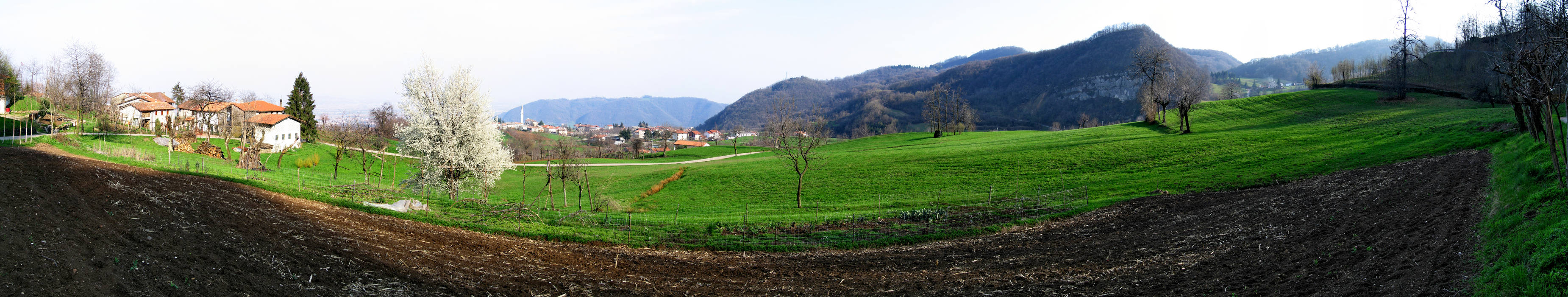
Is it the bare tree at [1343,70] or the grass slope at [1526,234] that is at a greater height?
the bare tree at [1343,70]

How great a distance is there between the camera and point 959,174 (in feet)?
109

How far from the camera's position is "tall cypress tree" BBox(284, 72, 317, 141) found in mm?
65250

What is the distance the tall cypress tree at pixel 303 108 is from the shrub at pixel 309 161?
62.8 feet

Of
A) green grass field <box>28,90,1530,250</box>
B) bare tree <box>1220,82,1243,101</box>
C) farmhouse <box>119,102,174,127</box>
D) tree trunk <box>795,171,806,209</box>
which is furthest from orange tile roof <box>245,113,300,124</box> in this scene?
bare tree <box>1220,82,1243,101</box>

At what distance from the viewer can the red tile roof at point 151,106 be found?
64.9 meters

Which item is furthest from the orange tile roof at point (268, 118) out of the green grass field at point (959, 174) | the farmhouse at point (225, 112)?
the green grass field at point (959, 174)

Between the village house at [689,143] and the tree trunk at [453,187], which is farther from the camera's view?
the village house at [689,143]

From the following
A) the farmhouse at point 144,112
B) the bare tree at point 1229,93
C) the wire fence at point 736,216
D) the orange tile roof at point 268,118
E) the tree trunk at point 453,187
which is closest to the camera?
the wire fence at point 736,216

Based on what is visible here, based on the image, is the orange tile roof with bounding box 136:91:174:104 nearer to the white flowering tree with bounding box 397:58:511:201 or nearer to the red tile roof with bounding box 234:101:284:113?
the red tile roof with bounding box 234:101:284:113

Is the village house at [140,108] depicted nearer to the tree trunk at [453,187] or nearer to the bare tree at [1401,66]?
the tree trunk at [453,187]

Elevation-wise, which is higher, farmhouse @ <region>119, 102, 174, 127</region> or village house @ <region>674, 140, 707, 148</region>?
farmhouse @ <region>119, 102, 174, 127</region>

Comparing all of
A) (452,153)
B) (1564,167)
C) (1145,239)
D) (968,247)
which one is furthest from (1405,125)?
(452,153)

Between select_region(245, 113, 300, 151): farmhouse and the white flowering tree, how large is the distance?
45.2 m

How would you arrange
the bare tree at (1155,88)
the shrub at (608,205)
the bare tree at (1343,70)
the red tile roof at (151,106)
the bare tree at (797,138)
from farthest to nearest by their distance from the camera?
the bare tree at (1343,70), the red tile roof at (151,106), the bare tree at (1155,88), the bare tree at (797,138), the shrub at (608,205)
